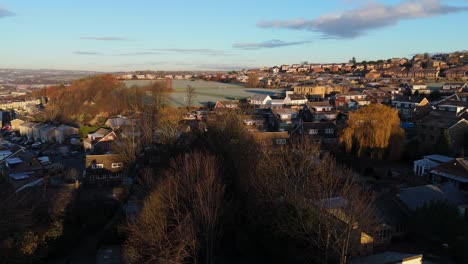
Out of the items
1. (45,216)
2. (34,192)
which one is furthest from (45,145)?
(45,216)

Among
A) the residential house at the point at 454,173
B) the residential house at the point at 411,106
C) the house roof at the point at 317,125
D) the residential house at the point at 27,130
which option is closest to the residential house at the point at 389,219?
the residential house at the point at 454,173

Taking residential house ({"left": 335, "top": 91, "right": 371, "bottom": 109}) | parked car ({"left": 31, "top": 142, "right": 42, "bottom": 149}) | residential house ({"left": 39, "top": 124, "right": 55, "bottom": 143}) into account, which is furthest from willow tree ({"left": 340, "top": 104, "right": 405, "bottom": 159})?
residential house ({"left": 39, "top": 124, "right": 55, "bottom": 143})

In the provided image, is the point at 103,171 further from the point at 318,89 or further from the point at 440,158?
the point at 318,89

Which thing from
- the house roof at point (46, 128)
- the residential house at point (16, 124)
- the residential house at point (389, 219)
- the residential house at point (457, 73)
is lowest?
the residential house at point (16, 124)

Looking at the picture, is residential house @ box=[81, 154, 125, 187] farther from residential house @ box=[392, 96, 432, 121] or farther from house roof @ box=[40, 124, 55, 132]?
residential house @ box=[392, 96, 432, 121]

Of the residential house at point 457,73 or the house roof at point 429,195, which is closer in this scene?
the house roof at point 429,195

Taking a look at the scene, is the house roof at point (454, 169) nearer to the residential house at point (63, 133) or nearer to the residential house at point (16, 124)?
the residential house at point (63, 133)
